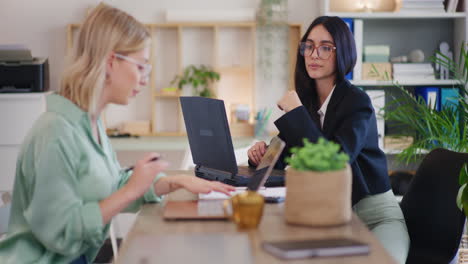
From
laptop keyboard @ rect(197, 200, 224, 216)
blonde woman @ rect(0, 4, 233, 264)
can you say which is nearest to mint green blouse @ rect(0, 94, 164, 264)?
blonde woman @ rect(0, 4, 233, 264)

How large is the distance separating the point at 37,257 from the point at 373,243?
0.87m

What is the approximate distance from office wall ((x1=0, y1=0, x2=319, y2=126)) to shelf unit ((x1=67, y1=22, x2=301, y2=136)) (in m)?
0.11

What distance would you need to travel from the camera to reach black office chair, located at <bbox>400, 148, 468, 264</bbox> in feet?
6.90

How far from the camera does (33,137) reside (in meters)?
1.62

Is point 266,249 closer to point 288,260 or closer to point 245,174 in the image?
A: point 288,260

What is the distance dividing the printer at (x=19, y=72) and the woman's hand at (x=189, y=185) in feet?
10.6

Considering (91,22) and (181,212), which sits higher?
(91,22)

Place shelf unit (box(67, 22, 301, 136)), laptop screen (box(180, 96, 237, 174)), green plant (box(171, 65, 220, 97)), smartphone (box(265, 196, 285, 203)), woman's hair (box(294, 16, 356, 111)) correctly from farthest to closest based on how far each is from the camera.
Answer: shelf unit (box(67, 22, 301, 136))
green plant (box(171, 65, 220, 97))
woman's hair (box(294, 16, 356, 111))
laptop screen (box(180, 96, 237, 174))
smartphone (box(265, 196, 285, 203))

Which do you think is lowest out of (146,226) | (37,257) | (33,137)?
(37,257)

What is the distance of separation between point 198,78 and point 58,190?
150 inches

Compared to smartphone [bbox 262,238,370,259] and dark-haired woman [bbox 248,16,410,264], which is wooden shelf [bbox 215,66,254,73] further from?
smartphone [bbox 262,238,370,259]

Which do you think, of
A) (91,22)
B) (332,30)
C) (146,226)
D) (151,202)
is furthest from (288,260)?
(332,30)

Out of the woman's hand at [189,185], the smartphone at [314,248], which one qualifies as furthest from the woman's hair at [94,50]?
the smartphone at [314,248]

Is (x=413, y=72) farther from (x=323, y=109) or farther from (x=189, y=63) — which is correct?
(x=323, y=109)
